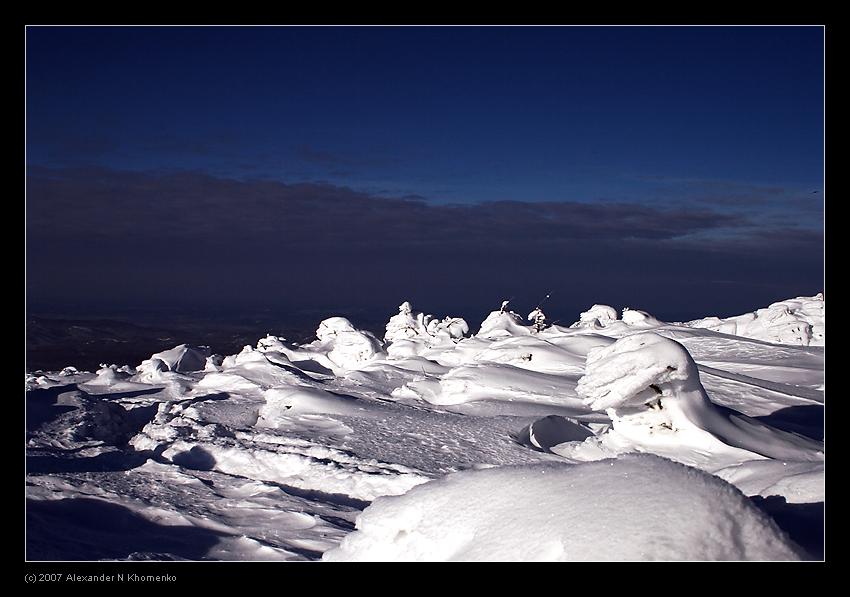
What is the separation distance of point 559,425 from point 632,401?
2.69m

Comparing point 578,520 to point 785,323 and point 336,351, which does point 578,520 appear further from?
point 336,351

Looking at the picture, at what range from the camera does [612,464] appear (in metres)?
4.45

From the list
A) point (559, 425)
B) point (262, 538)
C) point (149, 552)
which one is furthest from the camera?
point (559, 425)

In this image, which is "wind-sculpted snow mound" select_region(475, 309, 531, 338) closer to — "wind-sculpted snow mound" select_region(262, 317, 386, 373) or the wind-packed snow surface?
the wind-packed snow surface

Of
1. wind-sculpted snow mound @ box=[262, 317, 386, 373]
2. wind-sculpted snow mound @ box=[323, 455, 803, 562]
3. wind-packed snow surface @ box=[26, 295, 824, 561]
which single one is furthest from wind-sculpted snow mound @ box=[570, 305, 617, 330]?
wind-sculpted snow mound @ box=[323, 455, 803, 562]

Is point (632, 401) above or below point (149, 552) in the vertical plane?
above

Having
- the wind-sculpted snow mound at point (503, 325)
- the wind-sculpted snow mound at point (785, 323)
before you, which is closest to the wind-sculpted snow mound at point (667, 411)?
the wind-sculpted snow mound at point (785, 323)

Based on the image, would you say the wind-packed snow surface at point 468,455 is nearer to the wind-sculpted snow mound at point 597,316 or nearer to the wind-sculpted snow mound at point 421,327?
the wind-sculpted snow mound at point 597,316

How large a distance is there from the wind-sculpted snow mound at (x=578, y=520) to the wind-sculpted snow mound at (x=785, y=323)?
49.1ft

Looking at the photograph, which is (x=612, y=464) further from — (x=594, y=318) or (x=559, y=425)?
(x=594, y=318)

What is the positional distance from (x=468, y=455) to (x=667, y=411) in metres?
2.79

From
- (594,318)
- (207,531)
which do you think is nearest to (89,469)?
(207,531)

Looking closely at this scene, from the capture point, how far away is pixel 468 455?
31.1 feet

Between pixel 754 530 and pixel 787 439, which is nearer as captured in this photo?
pixel 754 530
